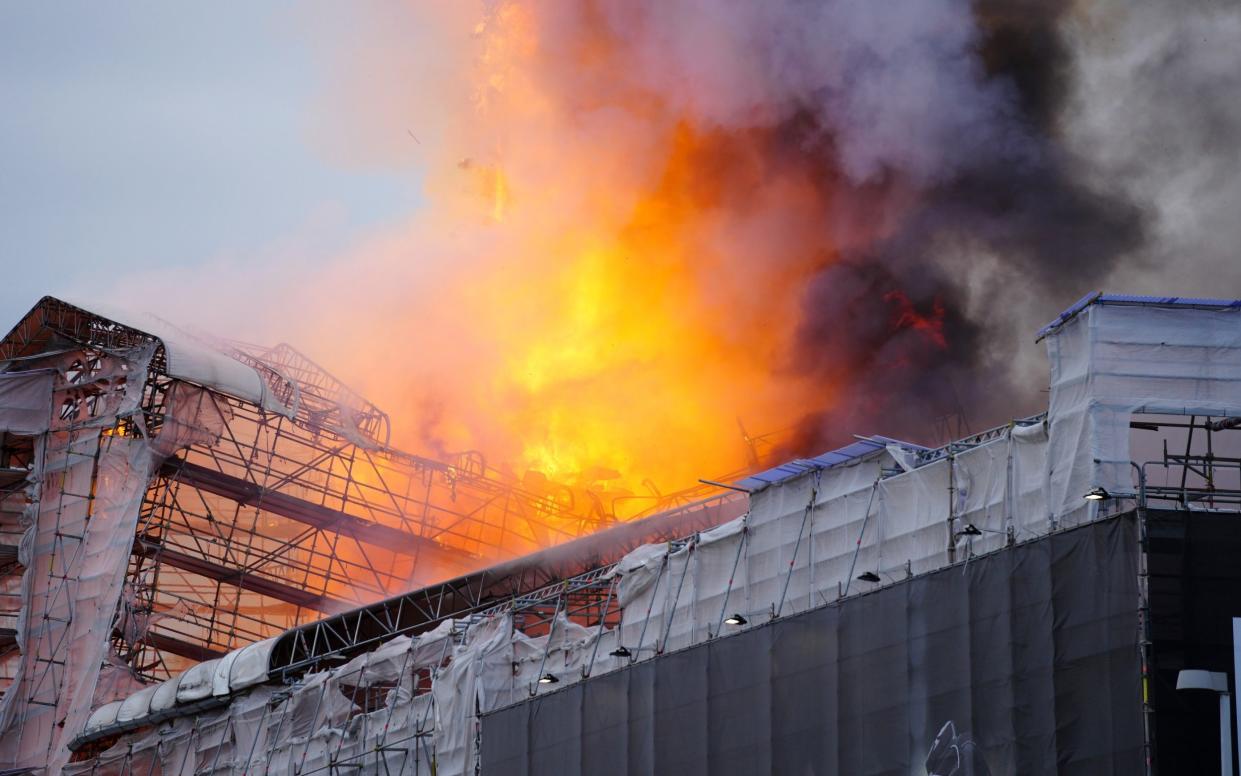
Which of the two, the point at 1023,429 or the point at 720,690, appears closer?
the point at 1023,429

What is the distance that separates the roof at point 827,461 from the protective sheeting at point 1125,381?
470 cm

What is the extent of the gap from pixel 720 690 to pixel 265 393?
30301mm

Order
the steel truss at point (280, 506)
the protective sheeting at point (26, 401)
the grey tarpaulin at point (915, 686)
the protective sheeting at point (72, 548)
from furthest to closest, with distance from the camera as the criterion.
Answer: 1. the protective sheeting at point (26, 401)
2. the steel truss at point (280, 506)
3. the protective sheeting at point (72, 548)
4. the grey tarpaulin at point (915, 686)

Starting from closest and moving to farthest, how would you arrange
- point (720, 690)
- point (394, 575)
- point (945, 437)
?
1. point (720, 690)
2. point (945, 437)
3. point (394, 575)

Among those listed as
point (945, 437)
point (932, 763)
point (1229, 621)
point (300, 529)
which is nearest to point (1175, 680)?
point (1229, 621)

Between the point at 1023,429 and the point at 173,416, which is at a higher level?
the point at 173,416

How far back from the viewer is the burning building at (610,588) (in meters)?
28.1

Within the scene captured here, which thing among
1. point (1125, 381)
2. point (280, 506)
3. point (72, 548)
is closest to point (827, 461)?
point (1125, 381)

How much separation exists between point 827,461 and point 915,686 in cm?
613

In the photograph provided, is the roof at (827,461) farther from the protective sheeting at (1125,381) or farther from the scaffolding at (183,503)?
the scaffolding at (183,503)

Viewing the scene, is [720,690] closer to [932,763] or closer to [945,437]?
[932,763]

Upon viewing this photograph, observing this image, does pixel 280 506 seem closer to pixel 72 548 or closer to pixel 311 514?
pixel 311 514

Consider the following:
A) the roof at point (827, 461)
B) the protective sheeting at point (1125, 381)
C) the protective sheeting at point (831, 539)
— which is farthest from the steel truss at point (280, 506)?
the protective sheeting at point (1125, 381)

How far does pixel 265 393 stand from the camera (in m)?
61.9
